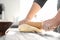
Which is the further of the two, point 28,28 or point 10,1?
point 10,1

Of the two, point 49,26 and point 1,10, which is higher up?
point 1,10

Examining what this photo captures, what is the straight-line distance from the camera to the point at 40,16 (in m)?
2.76

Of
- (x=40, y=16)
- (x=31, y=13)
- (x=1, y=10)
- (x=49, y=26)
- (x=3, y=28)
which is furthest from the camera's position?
(x=1, y=10)

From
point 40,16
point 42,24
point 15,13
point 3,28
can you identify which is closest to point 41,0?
point 42,24

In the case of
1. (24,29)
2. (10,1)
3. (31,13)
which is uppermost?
(10,1)

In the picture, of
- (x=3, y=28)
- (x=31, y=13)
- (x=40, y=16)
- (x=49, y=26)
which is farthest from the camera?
(x=40, y=16)

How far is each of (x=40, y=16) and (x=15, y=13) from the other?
0.96 m

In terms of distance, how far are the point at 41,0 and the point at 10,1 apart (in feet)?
Result: 8.41

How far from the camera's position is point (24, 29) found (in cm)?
79

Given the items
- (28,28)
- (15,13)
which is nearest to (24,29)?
(28,28)

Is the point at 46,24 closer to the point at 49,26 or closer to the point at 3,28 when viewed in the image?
the point at 49,26

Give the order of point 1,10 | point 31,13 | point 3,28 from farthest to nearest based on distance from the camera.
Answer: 1. point 1,10
2. point 31,13
3. point 3,28

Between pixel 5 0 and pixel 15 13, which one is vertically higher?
pixel 5 0

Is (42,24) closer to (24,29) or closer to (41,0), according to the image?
(24,29)
